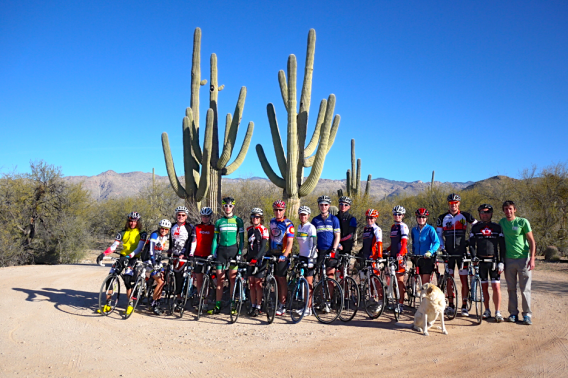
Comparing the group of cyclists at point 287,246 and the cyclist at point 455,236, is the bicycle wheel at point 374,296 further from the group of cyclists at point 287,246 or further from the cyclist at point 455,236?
the cyclist at point 455,236

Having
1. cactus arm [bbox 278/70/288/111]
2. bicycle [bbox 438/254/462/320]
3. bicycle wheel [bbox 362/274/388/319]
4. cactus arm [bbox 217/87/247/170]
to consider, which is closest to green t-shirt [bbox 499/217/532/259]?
bicycle [bbox 438/254/462/320]

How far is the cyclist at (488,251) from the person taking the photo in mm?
6656

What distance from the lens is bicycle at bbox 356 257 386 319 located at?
267 inches

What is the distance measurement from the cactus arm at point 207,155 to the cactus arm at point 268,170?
185 centimetres

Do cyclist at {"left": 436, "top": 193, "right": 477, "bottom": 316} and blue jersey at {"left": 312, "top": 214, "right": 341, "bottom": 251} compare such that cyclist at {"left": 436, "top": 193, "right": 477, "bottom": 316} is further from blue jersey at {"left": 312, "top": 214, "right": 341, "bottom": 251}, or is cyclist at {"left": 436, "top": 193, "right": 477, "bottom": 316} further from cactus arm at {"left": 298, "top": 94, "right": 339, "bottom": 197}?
cactus arm at {"left": 298, "top": 94, "right": 339, "bottom": 197}

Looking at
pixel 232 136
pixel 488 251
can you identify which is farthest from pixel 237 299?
pixel 232 136

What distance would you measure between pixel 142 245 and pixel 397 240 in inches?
197

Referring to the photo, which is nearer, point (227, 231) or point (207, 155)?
point (227, 231)

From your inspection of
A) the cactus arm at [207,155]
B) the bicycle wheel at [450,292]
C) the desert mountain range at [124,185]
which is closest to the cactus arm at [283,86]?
the cactus arm at [207,155]

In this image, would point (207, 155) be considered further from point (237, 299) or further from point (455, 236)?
point (455, 236)

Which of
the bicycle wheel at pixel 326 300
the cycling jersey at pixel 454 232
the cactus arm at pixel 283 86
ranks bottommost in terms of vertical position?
the bicycle wheel at pixel 326 300

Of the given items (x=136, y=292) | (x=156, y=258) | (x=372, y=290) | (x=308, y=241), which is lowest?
(x=136, y=292)

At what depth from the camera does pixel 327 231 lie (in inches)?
285

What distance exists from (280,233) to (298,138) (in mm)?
6597
